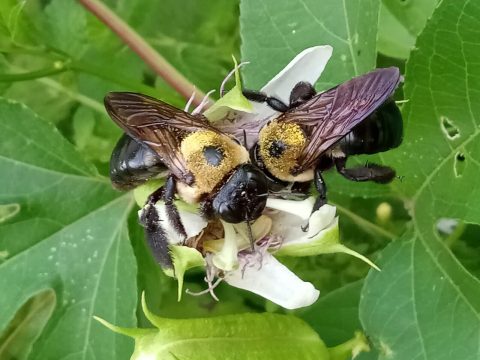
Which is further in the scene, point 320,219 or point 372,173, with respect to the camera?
point 372,173

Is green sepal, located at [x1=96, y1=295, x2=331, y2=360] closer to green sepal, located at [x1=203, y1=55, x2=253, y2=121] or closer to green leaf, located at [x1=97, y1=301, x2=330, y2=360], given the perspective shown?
green leaf, located at [x1=97, y1=301, x2=330, y2=360]

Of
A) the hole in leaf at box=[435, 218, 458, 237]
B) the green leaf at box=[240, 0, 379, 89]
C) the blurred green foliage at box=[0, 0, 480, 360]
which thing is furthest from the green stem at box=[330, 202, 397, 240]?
the green leaf at box=[240, 0, 379, 89]

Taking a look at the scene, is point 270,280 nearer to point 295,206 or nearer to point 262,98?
point 295,206

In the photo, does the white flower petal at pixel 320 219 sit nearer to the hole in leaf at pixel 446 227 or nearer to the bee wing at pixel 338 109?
the bee wing at pixel 338 109

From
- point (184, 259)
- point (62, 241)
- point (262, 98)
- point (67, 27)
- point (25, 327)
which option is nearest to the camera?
point (184, 259)

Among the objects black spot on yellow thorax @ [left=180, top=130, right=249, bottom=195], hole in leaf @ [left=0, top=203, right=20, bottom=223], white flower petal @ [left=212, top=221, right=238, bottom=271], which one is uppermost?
black spot on yellow thorax @ [left=180, top=130, right=249, bottom=195]

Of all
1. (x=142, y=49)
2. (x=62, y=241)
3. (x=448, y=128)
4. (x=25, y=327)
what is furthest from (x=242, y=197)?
(x=25, y=327)

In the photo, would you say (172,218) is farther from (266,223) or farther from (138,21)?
(138,21)
